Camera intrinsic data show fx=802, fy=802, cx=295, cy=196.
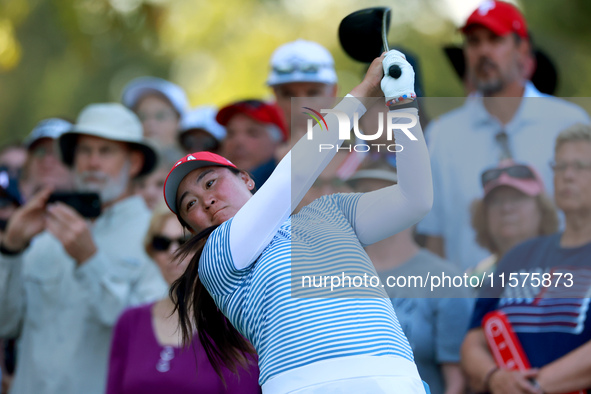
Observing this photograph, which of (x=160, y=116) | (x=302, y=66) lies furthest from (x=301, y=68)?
(x=160, y=116)

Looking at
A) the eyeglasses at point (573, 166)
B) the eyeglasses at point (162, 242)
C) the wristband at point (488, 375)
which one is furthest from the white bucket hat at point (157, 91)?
the wristband at point (488, 375)

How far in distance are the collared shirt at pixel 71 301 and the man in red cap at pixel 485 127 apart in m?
1.71

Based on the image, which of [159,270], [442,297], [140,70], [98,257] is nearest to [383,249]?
[442,297]

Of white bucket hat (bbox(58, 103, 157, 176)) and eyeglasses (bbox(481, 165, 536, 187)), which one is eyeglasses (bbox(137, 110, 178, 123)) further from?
eyeglasses (bbox(481, 165, 536, 187))

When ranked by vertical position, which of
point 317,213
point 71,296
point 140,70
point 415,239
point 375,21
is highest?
point 375,21

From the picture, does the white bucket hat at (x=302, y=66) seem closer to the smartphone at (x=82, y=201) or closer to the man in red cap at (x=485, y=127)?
the man in red cap at (x=485, y=127)

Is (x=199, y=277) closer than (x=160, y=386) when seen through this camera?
Yes

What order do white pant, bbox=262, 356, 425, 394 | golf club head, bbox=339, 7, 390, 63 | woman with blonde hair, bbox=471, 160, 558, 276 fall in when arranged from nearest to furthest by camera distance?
white pant, bbox=262, 356, 425, 394, golf club head, bbox=339, 7, 390, 63, woman with blonde hair, bbox=471, 160, 558, 276

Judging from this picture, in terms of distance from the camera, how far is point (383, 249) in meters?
4.18

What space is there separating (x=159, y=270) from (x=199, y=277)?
5.85 ft

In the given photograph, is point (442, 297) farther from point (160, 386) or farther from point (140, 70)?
point (140, 70)

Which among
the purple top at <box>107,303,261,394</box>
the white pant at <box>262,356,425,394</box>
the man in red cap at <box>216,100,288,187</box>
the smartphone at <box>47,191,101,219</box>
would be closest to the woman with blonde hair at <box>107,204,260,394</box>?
the purple top at <box>107,303,261,394</box>

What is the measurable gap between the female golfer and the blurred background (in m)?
7.30

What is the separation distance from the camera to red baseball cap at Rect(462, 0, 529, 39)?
4867mm
